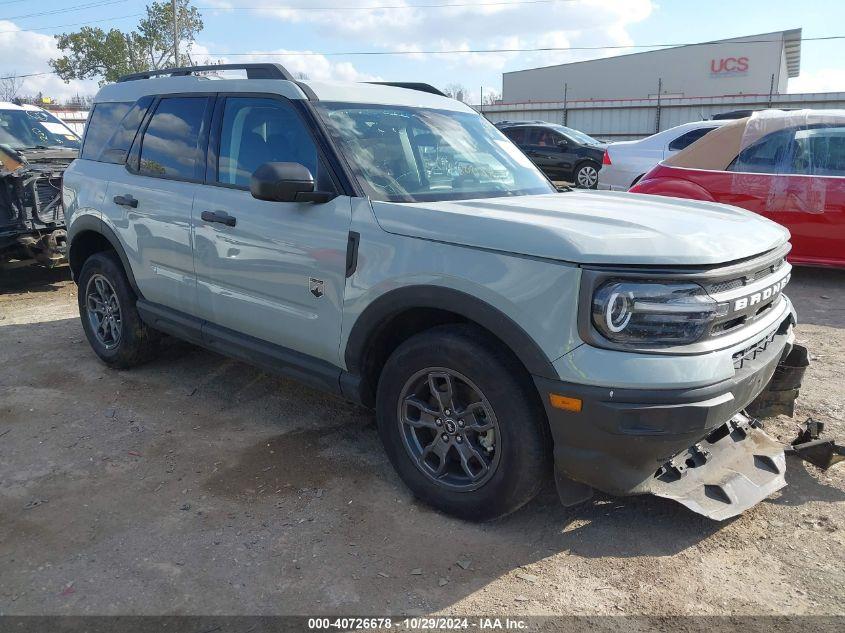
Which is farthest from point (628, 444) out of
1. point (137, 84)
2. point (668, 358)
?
point (137, 84)

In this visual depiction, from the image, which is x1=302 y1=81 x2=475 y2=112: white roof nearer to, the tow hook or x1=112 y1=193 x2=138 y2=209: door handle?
x1=112 y1=193 x2=138 y2=209: door handle

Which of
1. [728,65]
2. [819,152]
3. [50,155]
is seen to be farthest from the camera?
[728,65]

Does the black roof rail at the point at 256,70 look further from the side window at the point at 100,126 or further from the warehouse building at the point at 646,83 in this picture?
the warehouse building at the point at 646,83

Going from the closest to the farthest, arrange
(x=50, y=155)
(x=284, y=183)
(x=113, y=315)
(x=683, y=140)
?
(x=284, y=183), (x=113, y=315), (x=50, y=155), (x=683, y=140)

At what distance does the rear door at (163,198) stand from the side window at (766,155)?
214 inches

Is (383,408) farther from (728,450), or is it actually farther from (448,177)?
(728,450)

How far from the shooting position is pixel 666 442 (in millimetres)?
2471

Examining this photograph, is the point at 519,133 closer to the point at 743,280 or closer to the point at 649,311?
the point at 743,280

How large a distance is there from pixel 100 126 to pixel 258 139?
2.02 meters

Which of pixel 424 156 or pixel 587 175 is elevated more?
pixel 424 156

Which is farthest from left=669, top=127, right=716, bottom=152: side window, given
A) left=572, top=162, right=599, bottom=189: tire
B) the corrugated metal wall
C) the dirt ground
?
the corrugated metal wall

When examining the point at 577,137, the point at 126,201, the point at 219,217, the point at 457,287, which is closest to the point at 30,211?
the point at 126,201

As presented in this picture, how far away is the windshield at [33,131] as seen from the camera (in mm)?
9109

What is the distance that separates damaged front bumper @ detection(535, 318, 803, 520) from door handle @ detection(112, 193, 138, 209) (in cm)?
315
